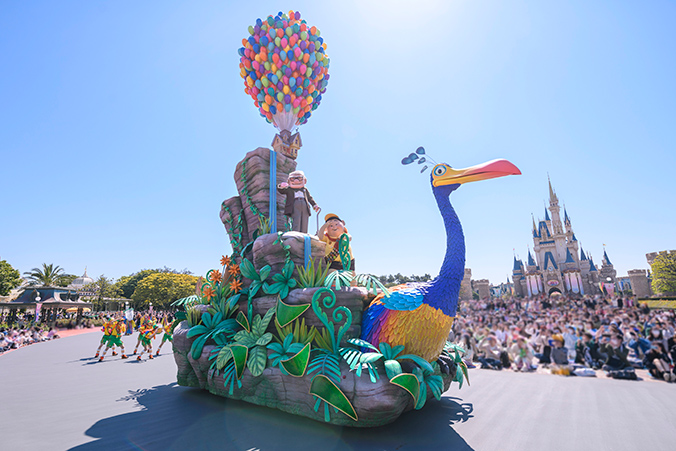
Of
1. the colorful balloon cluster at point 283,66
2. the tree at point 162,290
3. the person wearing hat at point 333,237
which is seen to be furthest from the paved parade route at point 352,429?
the tree at point 162,290

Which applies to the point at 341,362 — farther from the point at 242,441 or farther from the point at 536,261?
the point at 536,261

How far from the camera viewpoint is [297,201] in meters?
7.50

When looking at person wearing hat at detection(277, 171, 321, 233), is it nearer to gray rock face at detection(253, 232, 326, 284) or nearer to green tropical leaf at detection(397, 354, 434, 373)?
gray rock face at detection(253, 232, 326, 284)

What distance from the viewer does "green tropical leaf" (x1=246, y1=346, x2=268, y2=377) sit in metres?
4.75

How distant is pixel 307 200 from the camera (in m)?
7.88

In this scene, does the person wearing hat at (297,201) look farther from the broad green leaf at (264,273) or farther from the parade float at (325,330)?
the broad green leaf at (264,273)

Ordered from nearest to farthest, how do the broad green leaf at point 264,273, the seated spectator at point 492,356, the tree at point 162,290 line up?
1. the broad green leaf at point 264,273
2. the seated spectator at point 492,356
3. the tree at point 162,290

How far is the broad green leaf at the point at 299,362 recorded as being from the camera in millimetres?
4375

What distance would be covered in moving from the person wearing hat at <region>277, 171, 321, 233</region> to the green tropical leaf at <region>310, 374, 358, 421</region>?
3.84 meters

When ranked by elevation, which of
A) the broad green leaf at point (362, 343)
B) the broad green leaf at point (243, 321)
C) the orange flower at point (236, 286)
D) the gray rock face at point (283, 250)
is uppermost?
the gray rock face at point (283, 250)

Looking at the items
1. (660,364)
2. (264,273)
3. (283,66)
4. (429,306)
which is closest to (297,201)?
(264,273)

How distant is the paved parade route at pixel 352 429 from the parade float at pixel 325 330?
11.7 inches

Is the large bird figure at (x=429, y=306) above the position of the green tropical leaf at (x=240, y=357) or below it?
above

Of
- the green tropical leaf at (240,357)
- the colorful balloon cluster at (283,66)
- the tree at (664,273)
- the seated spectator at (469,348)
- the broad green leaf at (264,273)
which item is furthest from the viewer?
the tree at (664,273)
